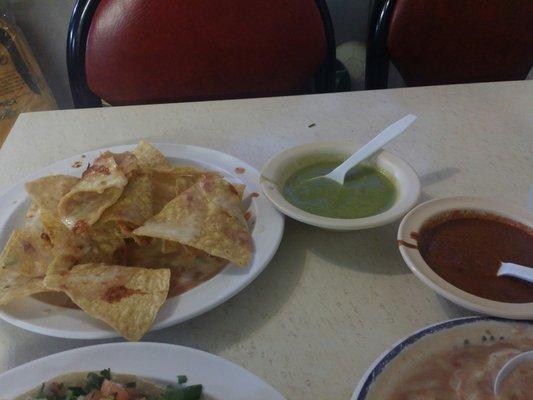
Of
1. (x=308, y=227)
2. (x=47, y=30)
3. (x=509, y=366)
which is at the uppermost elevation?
(x=509, y=366)

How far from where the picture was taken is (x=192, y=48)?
1.66 meters

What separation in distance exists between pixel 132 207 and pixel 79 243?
0.38 ft

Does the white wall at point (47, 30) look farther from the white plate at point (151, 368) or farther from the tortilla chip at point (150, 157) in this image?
the white plate at point (151, 368)

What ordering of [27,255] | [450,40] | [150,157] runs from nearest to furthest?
1. [27,255]
2. [150,157]
3. [450,40]

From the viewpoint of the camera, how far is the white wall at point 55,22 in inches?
98.1

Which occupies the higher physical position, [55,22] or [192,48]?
[192,48]

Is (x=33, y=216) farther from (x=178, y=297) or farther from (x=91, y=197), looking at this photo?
(x=178, y=297)

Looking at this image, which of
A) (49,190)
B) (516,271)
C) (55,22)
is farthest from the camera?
(55,22)

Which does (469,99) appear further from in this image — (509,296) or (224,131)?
(509,296)

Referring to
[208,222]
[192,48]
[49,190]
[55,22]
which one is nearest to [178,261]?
[208,222]

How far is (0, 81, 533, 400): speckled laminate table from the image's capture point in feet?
2.52

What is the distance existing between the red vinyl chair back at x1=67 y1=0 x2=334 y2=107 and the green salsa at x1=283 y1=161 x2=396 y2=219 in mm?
767

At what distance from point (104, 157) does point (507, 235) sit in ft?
2.67

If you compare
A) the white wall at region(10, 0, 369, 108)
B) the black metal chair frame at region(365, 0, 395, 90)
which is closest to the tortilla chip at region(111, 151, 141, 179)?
the black metal chair frame at region(365, 0, 395, 90)
